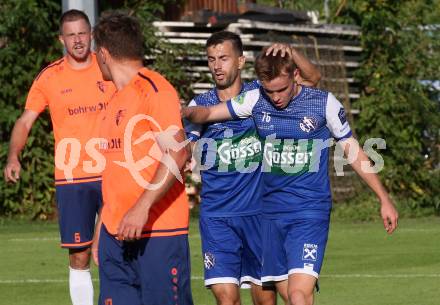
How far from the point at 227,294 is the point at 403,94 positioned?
13742 mm

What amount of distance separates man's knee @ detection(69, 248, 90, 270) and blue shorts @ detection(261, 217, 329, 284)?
2.26 metres

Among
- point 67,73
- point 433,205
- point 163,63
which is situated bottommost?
point 433,205

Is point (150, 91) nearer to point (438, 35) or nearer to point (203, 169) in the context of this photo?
point (203, 169)

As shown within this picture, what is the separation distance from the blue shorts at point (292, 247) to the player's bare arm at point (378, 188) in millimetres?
451

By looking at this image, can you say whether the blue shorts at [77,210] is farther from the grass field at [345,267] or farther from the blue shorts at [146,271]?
the blue shorts at [146,271]

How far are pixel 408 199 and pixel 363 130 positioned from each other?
145 centimetres

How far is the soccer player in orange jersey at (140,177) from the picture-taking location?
6.72 metres

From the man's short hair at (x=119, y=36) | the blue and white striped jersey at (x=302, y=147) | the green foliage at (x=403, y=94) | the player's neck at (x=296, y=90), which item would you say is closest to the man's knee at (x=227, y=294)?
the blue and white striped jersey at (x=302, y=147)

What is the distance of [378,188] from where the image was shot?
8344 millimetres

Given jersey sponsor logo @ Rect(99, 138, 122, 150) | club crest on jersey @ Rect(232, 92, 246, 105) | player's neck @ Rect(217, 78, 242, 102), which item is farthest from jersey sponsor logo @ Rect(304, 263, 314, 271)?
jersey sponsor logo @ Rect(99, 138, 122, 150)

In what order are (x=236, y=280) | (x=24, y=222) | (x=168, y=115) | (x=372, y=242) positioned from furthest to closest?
1. (x=24, y=222)
2. (x=372, y=242)
3. (x=236, y=280)
4. (x=168, y=115)

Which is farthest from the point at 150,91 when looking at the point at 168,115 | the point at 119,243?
the point at 119,243

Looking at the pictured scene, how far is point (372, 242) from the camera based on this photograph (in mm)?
16234

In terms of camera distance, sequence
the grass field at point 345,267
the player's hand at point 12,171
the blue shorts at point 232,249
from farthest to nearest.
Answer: the grass field at point 345,267, the player's hand at point 12,171, the blue shorts at point 232,249
